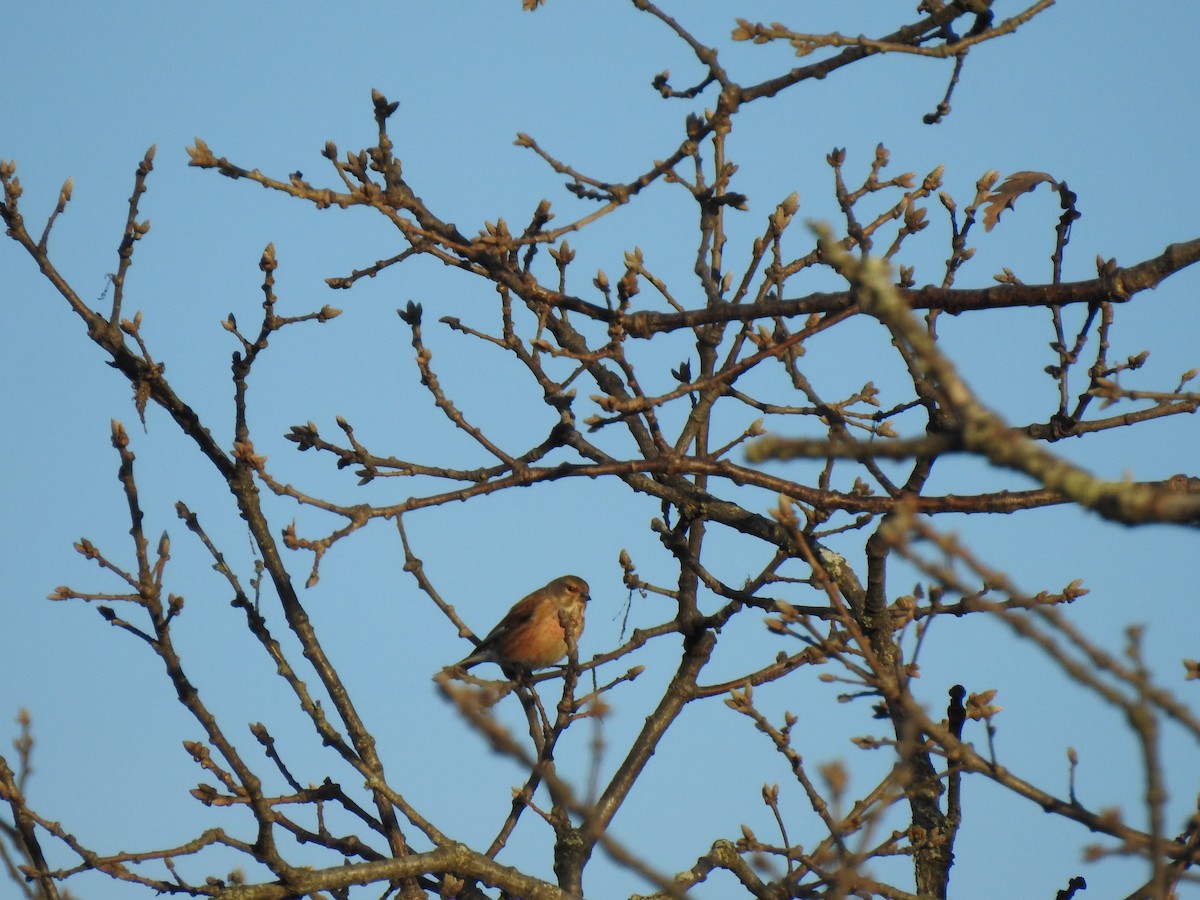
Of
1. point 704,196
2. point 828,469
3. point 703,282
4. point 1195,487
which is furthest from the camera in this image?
point 828,469

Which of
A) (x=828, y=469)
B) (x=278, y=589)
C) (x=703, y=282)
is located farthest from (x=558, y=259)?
(x=278, y=589)

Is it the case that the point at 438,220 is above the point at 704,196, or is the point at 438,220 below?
below

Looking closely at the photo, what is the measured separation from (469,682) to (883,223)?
2.74m

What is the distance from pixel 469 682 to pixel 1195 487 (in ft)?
10.2

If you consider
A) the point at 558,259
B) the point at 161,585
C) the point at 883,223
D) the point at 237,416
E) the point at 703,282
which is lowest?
the point at 161,585

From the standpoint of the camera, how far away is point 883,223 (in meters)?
6.06

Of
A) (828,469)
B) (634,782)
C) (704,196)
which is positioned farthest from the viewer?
(634,782)

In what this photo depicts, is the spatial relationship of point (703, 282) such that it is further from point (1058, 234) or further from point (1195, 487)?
point (1195, 487)

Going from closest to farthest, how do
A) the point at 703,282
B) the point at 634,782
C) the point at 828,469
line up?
the point at 703,282
the point at 828,469
the point at 634,782

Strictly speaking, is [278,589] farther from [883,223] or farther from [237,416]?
[883,223]

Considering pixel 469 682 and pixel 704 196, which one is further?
pixel 469 682

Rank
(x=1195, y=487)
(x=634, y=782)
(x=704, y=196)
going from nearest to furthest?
(x=1195, y=487)
(x=704, y=196)
(x=634, y=782)

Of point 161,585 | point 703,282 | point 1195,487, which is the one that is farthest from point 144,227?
point 1195,487

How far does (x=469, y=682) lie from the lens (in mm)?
5957
